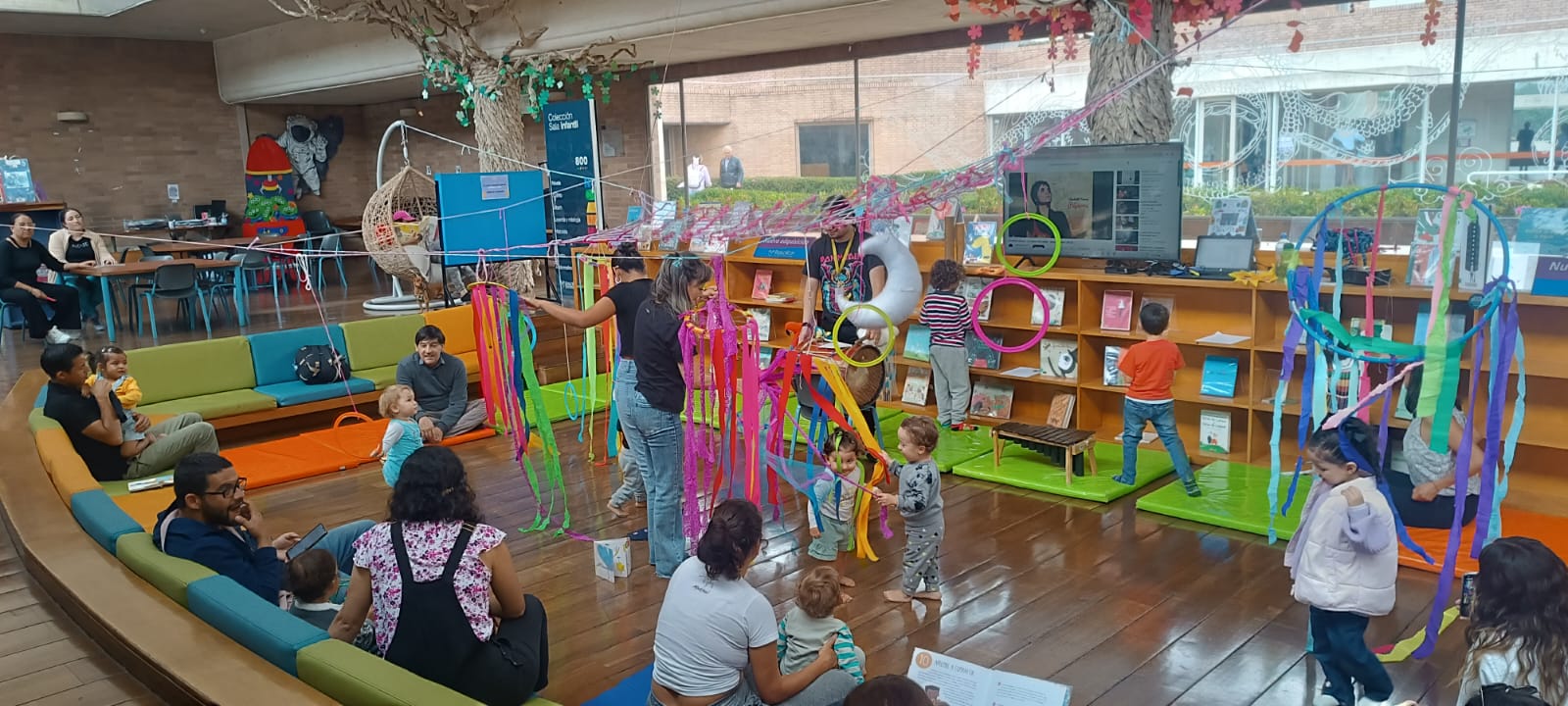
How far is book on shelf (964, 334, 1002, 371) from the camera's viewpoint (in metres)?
7.40

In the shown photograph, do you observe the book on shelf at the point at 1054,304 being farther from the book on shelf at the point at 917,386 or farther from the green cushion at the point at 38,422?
the green cushion at the point at 38,422

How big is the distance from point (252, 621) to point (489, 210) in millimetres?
6248

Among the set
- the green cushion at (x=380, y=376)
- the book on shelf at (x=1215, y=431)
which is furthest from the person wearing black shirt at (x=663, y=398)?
the green cushion at (x=380, y=376)

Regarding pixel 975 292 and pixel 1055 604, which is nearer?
pixel 1055 604

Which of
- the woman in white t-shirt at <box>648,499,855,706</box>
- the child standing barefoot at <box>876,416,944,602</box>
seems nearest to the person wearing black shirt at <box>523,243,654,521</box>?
the child standing barefoot at <box>876,416,944,602</box>

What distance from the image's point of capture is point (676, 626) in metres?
2.98

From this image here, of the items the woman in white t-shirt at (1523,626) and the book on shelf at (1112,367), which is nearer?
the woman in white t-shirt at (1523,626)

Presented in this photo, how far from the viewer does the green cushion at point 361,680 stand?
105 inches

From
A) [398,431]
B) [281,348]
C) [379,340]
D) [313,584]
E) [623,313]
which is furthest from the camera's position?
[379,340]

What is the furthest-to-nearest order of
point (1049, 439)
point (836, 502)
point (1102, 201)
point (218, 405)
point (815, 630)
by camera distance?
1. point (218, 405)
2. point (1102, 201)
3. point (1049, 439)
4. point (836, 502)
5. point (815, 630)

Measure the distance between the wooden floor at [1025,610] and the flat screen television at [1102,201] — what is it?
5.42 feet

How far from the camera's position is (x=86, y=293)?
10961 mm

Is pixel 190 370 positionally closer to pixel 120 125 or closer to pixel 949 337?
pixel 949 337

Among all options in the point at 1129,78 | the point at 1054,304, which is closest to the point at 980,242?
the point at 1054,304
